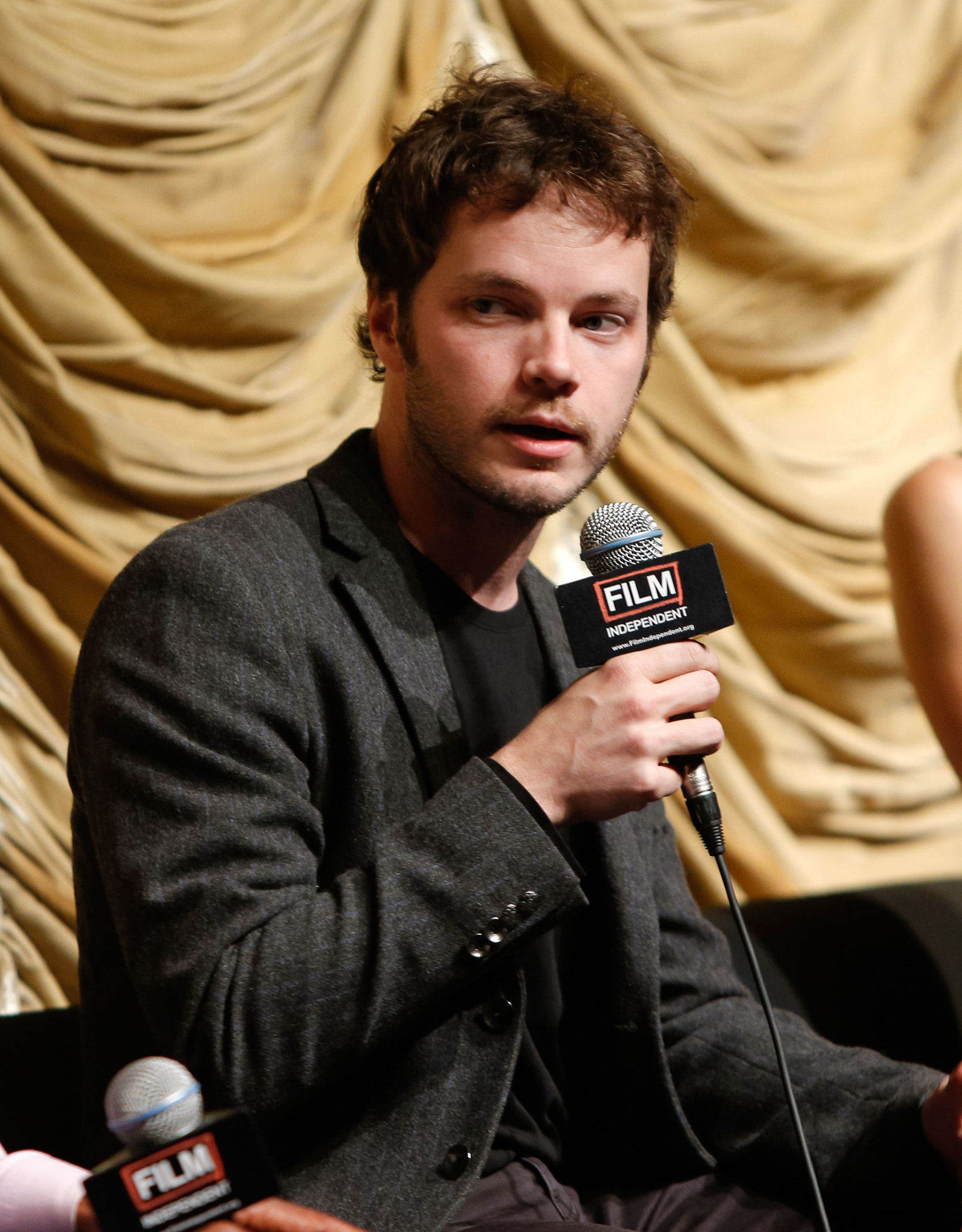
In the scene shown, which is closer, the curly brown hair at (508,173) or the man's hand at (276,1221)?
the man's hand at (276,1221)

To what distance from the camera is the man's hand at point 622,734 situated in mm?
992

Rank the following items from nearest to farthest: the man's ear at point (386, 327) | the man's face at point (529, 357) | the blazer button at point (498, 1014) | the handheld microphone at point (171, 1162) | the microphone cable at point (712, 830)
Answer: the handheld microphone at point (171, 1162) < the microphone cable at point (712, 830) < the blazer button at point (498, 1014) < the man's face at point (529, 357) < the man's ear at point (386, 327)

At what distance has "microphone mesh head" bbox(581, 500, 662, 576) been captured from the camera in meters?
1.04

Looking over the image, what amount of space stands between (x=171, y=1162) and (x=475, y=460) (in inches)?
30.2

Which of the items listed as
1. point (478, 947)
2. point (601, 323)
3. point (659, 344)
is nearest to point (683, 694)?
point (478, 947)

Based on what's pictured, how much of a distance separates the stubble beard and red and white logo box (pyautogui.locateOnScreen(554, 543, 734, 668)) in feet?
0.85

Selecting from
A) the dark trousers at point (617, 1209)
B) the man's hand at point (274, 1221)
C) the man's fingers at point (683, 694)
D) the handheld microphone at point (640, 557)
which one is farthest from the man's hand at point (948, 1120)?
the man's hand at point (274, 1221)

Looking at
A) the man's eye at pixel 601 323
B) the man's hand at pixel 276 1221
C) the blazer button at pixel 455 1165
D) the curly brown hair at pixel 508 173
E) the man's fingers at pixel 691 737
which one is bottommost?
the blazer button at pixel 455 1165

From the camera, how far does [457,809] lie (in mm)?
1010

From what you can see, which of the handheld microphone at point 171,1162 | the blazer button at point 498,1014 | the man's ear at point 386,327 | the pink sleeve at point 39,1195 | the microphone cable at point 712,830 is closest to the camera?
the handheld microphone at point 171,1162

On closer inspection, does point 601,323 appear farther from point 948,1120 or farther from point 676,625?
point 948,1120

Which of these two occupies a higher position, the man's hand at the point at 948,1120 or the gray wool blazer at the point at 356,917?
the gray wool blazer at the point at 356,917

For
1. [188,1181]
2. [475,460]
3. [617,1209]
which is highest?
[475,460]

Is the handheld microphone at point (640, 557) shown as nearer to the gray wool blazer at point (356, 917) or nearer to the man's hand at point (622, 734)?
the man's hand at point (622, 734)
